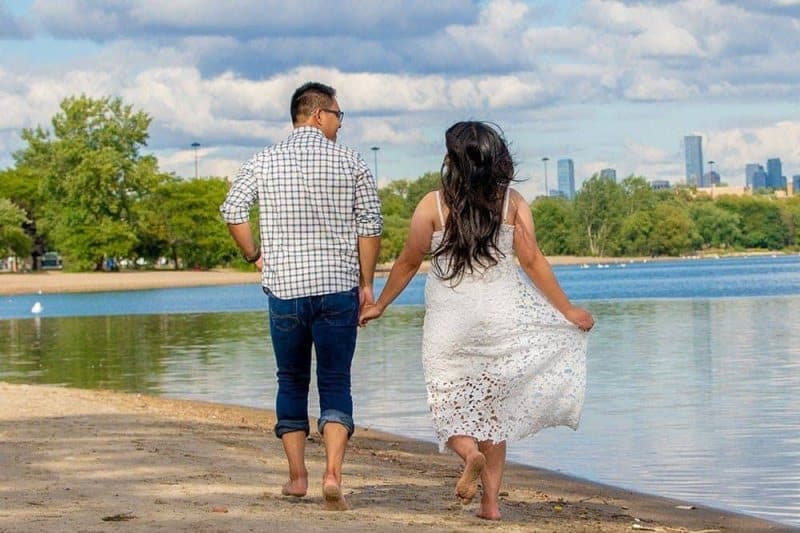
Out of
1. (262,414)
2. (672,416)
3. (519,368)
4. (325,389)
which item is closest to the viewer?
(519,368)

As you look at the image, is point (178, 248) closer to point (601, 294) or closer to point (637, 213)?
point (601, 294)

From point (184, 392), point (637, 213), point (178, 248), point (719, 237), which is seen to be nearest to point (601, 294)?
point (184, 392)

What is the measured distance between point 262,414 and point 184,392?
338 centimetres

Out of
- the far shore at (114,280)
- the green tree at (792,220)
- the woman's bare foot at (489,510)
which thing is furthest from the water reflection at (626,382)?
the green tree at (792,220)

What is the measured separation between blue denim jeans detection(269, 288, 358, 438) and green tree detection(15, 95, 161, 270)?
91.1m

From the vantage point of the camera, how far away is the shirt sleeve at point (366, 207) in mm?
6629

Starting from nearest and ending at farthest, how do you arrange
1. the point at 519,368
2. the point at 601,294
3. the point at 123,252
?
the point at 519,368, the point at 601,294, the point at 123,252

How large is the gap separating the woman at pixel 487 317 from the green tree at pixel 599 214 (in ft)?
528

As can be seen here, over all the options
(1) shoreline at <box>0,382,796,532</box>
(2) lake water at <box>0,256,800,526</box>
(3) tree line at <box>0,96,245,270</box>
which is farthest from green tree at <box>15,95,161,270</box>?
(1) shoreline at <box>0,382,796,532</box>

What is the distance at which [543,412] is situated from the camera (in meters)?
6.35

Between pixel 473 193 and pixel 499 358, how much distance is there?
0.75 meters

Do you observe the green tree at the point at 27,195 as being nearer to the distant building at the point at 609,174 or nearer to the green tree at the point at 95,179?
the green tree at the point at 95,179

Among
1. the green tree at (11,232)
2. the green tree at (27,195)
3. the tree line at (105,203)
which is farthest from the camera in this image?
the green tree at (27,195)

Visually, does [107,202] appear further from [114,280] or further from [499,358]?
[499,358]
